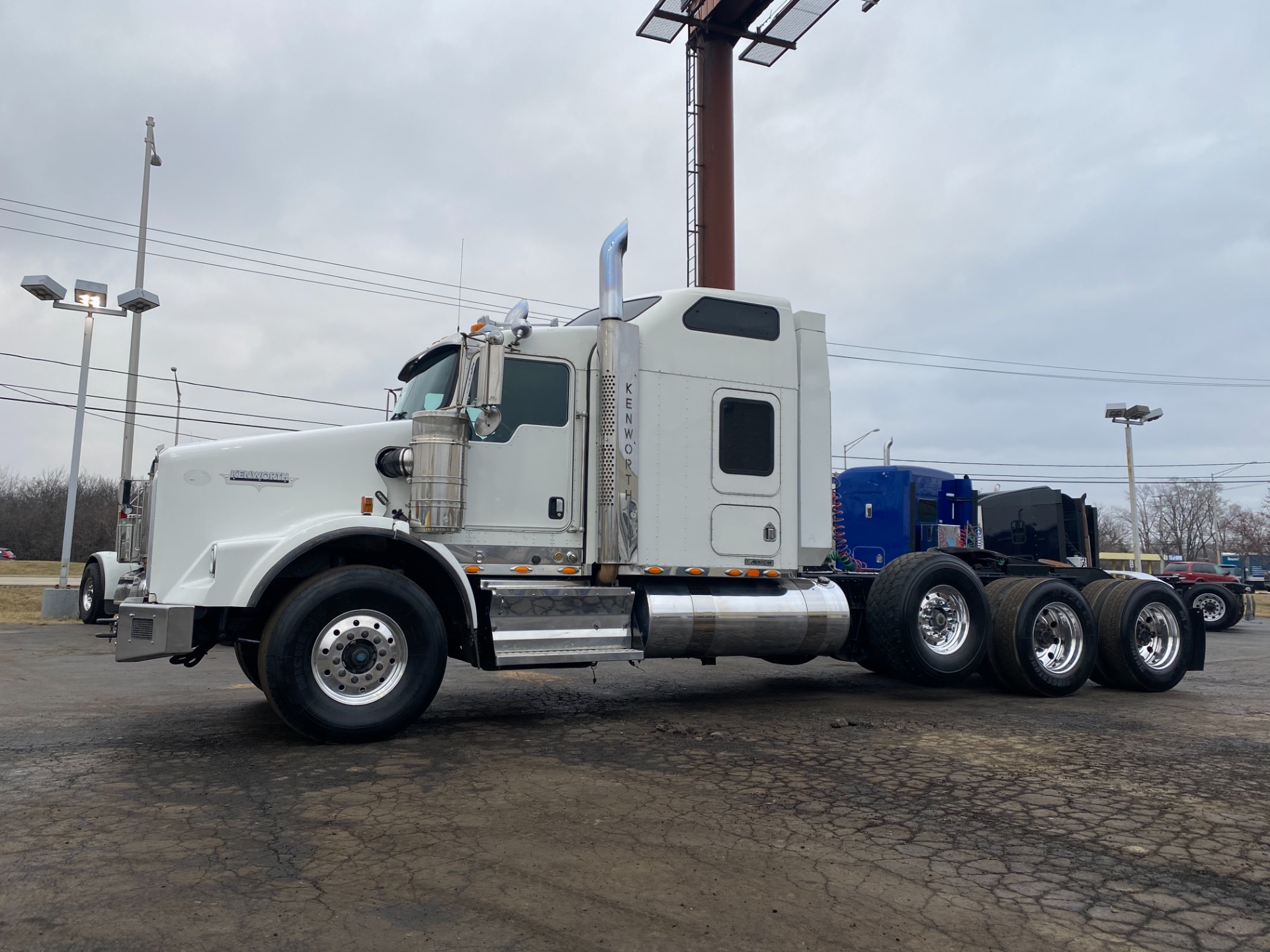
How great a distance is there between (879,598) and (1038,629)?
1958 mm

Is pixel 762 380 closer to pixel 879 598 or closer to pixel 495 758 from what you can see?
pixel 879 598

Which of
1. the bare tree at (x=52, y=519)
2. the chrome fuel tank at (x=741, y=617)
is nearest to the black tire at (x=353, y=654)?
the chrome fuel tank at (x=741, y=617)

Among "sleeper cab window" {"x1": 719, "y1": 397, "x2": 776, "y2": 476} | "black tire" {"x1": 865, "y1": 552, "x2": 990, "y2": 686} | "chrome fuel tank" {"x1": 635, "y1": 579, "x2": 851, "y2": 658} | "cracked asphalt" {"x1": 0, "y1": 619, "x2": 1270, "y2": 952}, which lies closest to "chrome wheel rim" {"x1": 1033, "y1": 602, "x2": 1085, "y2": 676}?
"black tire" {"x1": 865, "y1": 552, "x2": 990, "y2": 686}

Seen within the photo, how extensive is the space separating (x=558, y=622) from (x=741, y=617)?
164cm

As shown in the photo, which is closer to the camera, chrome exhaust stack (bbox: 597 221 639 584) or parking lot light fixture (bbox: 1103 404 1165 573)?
chrome exhaust stack (bbox: 597 221 639 584)

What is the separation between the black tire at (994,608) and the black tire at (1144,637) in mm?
1135

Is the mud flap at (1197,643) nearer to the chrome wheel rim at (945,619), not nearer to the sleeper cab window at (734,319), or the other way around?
the chrome wheel rim at (945,619)

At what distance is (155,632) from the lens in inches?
221

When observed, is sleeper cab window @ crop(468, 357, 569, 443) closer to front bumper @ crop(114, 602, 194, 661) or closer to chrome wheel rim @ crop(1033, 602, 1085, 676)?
front bumper @ crop(114, 602, 194, 661)

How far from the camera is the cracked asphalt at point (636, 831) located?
3.05 m

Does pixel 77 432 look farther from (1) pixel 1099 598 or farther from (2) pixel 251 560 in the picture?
(1) pixel 1099 598

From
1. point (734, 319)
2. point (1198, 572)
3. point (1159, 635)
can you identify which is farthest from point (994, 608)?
point (1198, 572)

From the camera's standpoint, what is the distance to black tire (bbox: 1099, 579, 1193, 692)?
30.6 ft

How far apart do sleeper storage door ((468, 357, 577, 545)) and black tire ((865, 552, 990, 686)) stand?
3.15m
